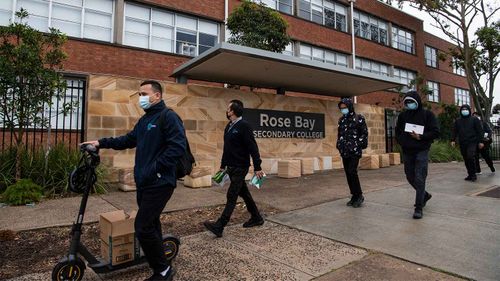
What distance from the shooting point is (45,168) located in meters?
6.88

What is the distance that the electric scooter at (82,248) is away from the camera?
2811 mm

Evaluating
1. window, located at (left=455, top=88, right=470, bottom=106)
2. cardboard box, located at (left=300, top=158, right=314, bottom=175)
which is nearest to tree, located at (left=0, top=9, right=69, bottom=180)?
cardboard box, located at (left=300, top=158, right=314, bottom=175)

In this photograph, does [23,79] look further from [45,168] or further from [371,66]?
[371,66]

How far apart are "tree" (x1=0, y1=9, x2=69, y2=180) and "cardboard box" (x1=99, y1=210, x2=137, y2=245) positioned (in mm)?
4596

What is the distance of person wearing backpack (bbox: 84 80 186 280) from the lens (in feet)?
9.49

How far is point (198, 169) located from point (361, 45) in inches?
801

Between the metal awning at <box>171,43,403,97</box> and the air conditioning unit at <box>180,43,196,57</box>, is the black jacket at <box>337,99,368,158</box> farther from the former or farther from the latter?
the air conditioning unit at <box>180,43,196,57</box>

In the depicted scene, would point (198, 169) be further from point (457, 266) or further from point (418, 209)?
point (457, 266)

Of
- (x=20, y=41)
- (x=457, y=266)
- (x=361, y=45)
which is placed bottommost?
(x=457, y=266)

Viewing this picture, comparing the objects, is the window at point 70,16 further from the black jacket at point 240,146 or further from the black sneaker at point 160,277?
the black sneaker at point 160,277

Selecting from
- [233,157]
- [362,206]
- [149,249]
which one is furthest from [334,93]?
[149,249]

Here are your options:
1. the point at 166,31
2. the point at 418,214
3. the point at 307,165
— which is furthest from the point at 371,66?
the point at 418,214

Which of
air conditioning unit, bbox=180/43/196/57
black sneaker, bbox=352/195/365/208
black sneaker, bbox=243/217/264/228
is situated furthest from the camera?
air conditioning unit, bbox=180/43/196/57

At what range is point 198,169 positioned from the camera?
807cm
